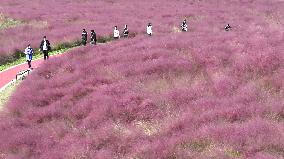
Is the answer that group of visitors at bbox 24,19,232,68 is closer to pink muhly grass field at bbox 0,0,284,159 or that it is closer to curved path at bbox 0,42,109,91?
curved path at bbox 0,42,109,91

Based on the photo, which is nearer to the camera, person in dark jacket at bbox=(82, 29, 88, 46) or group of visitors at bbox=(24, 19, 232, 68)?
group of visitors at bbox=(24, 19, 232, 68)

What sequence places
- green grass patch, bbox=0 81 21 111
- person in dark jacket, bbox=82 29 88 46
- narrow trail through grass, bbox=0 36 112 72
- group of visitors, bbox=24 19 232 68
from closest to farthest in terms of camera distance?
green grass patch, bbox=0 81 21 111, group of visitors, bbox=24 19 232 68, narrow trail through grass, bbox=0 36 112 72, person in dark jacket, bbox=82 29 88 46

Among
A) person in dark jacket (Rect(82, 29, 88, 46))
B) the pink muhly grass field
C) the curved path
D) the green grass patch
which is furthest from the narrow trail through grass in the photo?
the pink muhly grass field

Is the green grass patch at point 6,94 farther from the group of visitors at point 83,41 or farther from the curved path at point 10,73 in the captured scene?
the group of visitors at point 83,41

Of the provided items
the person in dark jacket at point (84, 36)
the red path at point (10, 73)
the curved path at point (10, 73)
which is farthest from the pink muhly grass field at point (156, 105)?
the person in dark jacket at point (84, 36)

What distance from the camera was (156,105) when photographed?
43.7 feet

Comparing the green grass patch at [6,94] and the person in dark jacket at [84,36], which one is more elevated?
the person in dark jacket at [84,36]

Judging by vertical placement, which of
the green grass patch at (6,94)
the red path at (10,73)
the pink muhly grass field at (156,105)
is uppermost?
the pink muhly grass field at (156,105)

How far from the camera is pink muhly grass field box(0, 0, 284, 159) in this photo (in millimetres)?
10617

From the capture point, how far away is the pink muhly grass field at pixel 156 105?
10617 millimetres

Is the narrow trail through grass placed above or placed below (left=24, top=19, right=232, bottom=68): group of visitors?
below

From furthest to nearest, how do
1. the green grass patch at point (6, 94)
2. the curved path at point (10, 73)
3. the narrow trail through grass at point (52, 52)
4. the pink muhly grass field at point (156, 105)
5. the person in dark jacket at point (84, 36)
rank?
the person in dark jacket at point (84, 36)
the narrow trail through grass at point (52, 52)
the curved path at point (10, 73)
the green grass patch at point (6, 94)
the pink muhly grass field at point (156, 105)

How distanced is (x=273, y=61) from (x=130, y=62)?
5.53 meters

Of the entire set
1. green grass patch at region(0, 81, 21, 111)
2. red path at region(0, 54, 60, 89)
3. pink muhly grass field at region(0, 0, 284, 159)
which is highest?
pink muhly grass field at region(0, 0, 284, 159)
